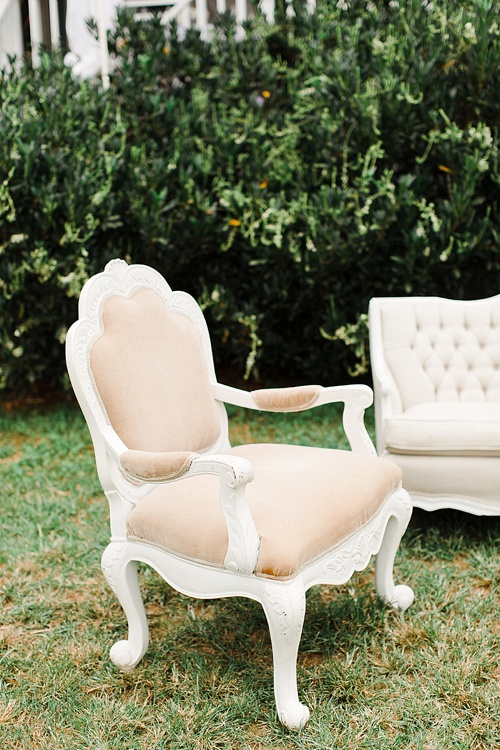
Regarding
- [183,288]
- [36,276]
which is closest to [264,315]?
[183,288]

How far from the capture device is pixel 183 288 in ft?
17.4

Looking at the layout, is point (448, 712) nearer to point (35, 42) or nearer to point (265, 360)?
point (265, 360)

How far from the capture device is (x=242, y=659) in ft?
7.52

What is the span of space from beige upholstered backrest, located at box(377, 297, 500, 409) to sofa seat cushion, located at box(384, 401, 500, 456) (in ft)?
1.61

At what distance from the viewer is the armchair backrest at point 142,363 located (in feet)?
7.31

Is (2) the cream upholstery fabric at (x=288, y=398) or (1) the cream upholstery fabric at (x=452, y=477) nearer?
(2) the cream upholstery fabric at (x=288, y=398)

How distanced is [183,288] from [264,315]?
27.3 inches

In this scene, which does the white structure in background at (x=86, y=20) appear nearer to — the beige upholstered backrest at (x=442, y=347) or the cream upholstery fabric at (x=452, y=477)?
the beige upholstered backrest at (x=442, y=347)

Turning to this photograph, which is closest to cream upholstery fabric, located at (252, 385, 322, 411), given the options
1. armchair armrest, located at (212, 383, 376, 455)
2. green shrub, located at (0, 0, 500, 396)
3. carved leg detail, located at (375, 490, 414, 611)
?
armchair armrest, located at (212, 383, 376, 455)

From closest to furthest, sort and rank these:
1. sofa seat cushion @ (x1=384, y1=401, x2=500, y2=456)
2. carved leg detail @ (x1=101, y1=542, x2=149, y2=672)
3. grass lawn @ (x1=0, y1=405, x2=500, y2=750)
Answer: grass lawn @ (x1=0, y1=405, x2=500, y2=750) < carved leg detail @ (x1=101, y1=542, x2=149, y2=672) < sofa seat cushion @ (x1=384, y1=401, x2=500, y2=456)

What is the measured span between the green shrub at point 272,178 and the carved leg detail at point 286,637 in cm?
301

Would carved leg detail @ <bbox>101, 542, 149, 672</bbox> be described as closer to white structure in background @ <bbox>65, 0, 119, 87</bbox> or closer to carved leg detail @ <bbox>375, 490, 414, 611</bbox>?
carved leg detail @ <bbox>375, 490, 414, 611</bbox>

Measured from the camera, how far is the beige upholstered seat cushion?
1910mm

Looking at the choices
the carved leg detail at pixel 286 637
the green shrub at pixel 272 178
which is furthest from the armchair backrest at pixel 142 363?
the green shrub at pixel 272 178
